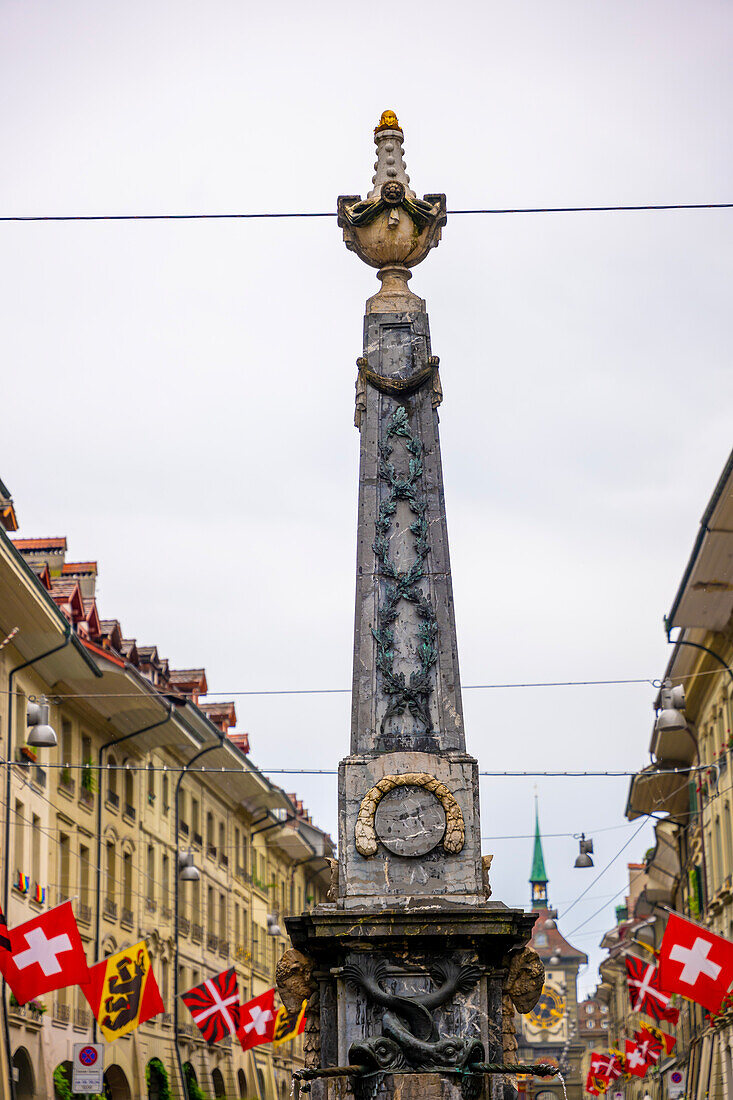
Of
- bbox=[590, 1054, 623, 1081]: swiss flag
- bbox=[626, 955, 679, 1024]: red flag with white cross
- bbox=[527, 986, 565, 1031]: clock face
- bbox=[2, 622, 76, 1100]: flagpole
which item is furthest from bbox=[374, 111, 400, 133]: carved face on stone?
bbox=[527, 986, 565, 1031]: clock face

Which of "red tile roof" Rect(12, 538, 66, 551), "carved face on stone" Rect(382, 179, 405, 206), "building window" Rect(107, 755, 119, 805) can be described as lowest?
"building window" Rect(107, 755, 119, 805)

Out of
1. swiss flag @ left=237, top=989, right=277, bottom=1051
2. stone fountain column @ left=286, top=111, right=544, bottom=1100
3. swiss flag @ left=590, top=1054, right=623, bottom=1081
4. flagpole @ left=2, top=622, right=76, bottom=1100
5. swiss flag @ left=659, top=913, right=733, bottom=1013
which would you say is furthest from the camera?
swiss flag @ left=590, top=1054, right=623, bottom=1081

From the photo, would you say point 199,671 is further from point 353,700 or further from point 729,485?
point 353,700

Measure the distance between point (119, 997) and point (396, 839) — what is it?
1278 centimetres

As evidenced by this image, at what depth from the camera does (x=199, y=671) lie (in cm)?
5188

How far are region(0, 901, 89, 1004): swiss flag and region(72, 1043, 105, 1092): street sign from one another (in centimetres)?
496

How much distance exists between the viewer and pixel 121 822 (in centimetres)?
4153

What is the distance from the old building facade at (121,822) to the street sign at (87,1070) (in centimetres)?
438

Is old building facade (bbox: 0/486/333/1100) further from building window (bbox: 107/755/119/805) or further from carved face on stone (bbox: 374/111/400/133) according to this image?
carved face on stone (bbox: 374/111/400/133)

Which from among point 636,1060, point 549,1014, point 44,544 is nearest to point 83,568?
point 44,544

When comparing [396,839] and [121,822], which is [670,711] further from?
[121,822]

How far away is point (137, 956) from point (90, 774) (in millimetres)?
13497

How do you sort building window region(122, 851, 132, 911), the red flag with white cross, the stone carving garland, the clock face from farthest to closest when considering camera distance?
the clock face → building window region(122, 851, 132, 911) → the red flag with white cross → the stone carving garland

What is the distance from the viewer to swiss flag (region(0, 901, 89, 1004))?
67.6 ft
